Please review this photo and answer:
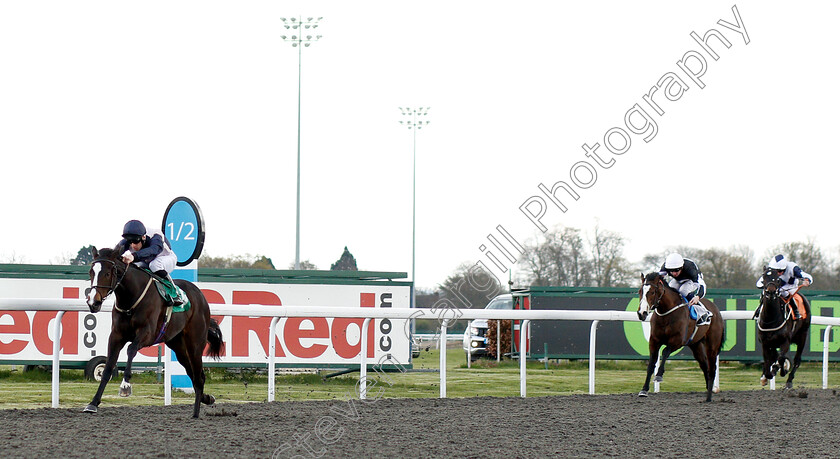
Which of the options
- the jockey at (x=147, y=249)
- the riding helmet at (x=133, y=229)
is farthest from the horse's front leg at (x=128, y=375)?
the riding helmet at (x=133, y=229)

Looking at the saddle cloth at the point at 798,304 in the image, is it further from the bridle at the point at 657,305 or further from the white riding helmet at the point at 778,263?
the bridle at the point at 657,305

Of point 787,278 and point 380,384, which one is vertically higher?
point 787,278

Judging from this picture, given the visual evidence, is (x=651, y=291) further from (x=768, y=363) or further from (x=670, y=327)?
(x=768, y=363)

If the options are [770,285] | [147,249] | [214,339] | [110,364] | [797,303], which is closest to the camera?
[110,364]

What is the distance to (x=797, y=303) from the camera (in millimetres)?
11375

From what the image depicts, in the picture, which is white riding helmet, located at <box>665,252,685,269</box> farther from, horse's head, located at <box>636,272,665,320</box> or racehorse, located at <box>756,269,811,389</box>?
racehorse, located at <box>756,269,811,389</box>

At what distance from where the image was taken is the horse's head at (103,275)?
6.13 meters

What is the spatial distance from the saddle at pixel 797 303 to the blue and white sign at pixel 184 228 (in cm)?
708

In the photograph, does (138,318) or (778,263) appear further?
(778,263)

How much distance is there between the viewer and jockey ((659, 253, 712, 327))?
9.51m

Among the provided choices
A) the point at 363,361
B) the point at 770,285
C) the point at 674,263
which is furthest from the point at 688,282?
the point at 363,361

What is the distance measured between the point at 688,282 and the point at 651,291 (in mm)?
759

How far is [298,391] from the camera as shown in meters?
10.4

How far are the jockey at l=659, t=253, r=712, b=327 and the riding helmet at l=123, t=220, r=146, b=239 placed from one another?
5.25 meters
